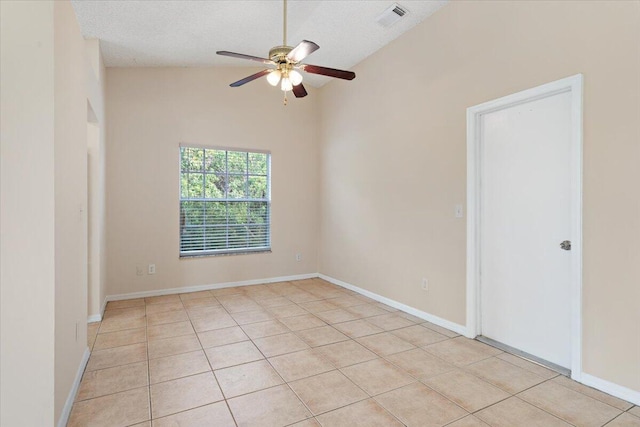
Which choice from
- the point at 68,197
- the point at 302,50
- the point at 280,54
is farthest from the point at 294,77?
the point at 68,197

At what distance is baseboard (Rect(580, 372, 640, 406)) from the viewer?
2182 millimetres

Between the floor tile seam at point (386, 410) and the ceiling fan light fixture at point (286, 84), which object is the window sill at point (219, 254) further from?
the floor tile seam at point (386, 410)

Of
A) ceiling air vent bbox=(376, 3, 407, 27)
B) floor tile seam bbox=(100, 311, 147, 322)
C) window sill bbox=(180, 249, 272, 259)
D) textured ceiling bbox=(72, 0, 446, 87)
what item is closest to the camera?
textured ceiling bbox=(72, 0, 446, 87)

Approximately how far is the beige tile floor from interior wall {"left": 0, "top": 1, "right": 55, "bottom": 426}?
45 centimetres

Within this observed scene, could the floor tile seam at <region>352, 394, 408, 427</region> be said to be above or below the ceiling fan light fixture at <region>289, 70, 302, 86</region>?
below

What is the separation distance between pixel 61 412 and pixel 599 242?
3.51 m

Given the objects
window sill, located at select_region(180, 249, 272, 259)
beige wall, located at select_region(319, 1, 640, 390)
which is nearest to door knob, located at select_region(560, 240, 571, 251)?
beige wall, located at select_region(319, 1, 640, 390)

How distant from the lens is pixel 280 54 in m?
2.76

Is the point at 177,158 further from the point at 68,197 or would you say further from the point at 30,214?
the point at 30,214

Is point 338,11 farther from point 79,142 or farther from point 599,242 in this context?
point 599,242

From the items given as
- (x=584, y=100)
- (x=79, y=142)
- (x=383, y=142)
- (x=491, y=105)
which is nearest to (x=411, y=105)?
(x=383, y=142)

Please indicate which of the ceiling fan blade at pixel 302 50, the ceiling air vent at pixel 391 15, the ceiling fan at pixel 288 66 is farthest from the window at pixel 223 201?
the ceiling fan blade at pixel 302 50

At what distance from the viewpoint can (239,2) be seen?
3.36 meters

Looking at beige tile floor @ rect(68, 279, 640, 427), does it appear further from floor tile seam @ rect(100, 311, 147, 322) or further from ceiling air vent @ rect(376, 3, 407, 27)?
ceiling air vent @ rect(376, 3, 407, 27)
